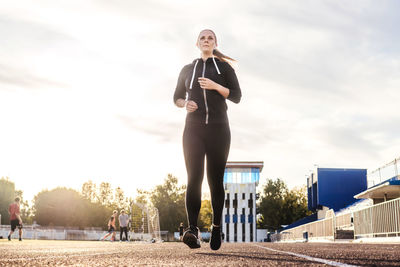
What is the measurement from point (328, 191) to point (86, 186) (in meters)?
52.3

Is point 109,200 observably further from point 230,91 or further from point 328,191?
point 230,91

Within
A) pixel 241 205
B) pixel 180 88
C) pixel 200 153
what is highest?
pixel 241 205

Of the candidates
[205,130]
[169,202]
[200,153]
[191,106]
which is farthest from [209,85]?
[169,202]

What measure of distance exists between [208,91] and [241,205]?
77.6 m

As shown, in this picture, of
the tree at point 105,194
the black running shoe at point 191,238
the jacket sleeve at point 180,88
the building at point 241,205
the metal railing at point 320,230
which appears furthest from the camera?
the tree at point 105,194

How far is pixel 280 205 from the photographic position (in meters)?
79.6

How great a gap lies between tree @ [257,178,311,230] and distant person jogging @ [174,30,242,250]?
252ft

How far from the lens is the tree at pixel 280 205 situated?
79062 mm

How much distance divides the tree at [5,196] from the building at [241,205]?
126ft

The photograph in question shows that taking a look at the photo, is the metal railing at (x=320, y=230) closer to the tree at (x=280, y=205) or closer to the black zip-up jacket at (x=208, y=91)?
the black zip-up jacket at (x=208, y=91)

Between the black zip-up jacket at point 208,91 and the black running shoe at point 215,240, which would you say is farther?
the black running shoe at point 215,240

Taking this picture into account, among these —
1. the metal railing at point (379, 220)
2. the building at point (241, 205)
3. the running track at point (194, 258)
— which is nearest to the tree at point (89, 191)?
the building at point (241, 205)

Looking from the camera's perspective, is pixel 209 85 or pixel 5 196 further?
pixel 5 196

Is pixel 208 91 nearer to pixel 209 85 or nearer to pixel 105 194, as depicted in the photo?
pixel 209 85
